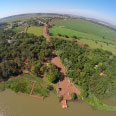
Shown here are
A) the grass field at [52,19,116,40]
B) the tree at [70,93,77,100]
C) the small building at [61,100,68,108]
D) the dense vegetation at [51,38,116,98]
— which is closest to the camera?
the small building at [61,100,68,108]

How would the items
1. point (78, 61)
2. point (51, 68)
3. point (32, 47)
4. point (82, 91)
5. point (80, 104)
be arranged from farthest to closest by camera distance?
Result: point (32, 47) → point (78, 61) → point (51, 68) → point (82, 91) → point (80, 104)

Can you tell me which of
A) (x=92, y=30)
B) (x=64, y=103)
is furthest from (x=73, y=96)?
(x=92, y=30)

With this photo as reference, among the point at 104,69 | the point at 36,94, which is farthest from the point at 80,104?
the point at 104,69

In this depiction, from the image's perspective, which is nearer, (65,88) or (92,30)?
(65,88)

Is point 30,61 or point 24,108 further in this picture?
point 30,61

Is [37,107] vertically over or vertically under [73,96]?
under

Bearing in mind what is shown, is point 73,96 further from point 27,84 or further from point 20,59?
point 20,59

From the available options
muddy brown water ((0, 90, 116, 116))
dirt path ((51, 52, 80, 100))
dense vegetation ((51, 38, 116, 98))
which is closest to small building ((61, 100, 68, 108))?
muddy brown water ((0, 90, 116, 116))

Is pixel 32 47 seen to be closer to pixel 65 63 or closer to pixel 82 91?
pixel 65 63

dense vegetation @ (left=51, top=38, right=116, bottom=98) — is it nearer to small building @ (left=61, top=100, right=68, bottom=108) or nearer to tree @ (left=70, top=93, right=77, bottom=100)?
tree @ (left=70, top=93, right=77, bottom=100)
